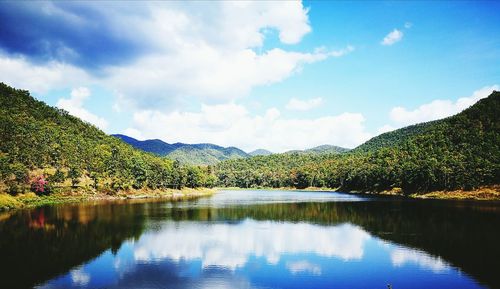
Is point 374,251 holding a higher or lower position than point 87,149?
lower

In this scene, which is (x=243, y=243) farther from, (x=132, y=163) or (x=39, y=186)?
(x=132, y=163)

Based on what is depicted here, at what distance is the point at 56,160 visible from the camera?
111 metres

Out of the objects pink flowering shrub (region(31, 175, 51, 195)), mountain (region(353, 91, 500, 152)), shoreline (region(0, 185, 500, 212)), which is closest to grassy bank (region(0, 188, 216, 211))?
shoreline (region(0, 185, 500, 212))

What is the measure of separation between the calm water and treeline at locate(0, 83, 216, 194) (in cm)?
3729

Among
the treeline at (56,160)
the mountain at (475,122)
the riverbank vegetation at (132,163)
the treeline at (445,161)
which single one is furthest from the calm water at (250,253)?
the mountain at (475,122)

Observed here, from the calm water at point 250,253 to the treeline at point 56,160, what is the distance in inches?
1468

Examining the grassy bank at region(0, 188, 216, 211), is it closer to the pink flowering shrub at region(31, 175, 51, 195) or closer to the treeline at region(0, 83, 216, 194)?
the pink flowering shrub at region(31, 175, 51, 195)

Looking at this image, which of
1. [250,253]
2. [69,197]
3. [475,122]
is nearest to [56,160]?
[69,197]

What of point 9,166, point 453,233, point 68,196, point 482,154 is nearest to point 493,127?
point 482,154

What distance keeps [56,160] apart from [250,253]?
96312 millimetres

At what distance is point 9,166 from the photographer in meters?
83.4

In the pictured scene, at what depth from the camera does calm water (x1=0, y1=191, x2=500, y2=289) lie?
85.6 feet

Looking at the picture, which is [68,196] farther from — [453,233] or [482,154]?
[482,154]

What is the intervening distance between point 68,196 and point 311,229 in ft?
233
